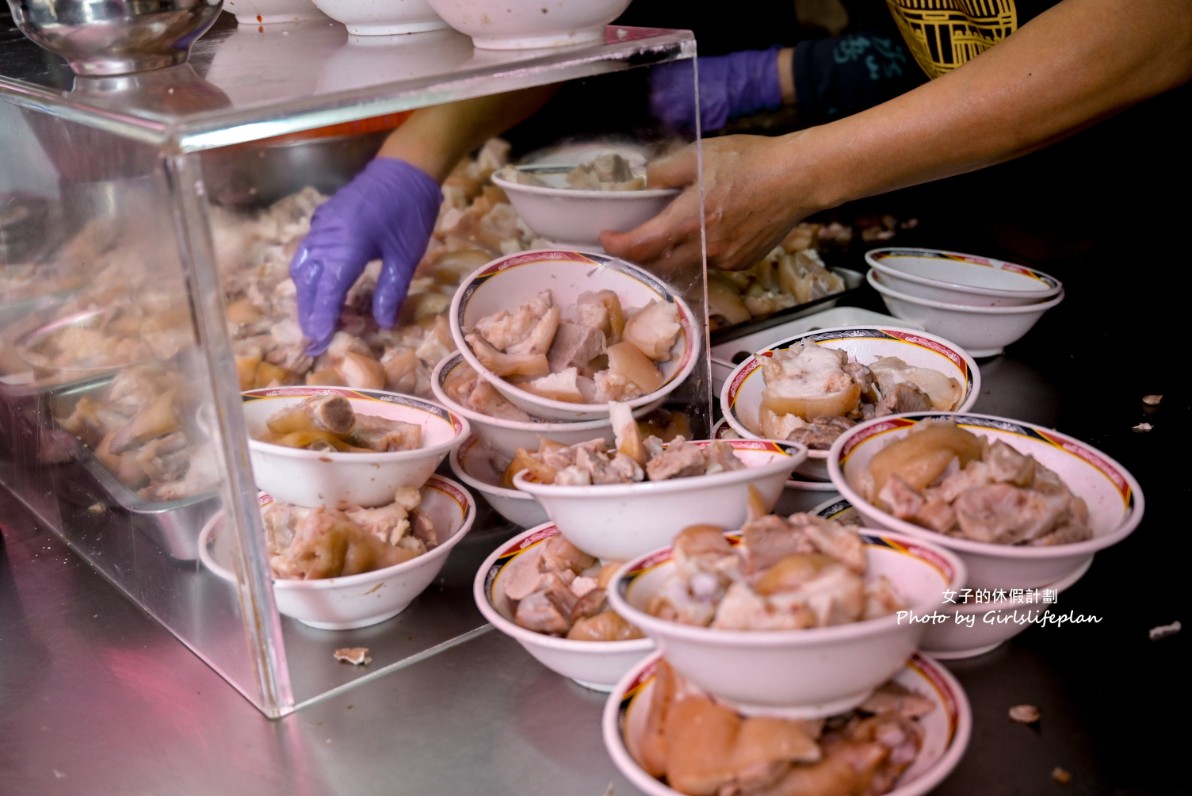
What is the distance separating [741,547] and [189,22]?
799 mm

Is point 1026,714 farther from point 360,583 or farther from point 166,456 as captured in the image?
point 166,456

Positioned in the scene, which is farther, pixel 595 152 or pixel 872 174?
pixel 872 174

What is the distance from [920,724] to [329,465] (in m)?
0.57

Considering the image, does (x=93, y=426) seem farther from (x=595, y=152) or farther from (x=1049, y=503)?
(x=1049, y=503)

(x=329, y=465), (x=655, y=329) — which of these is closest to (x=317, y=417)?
(x=329, y=465)

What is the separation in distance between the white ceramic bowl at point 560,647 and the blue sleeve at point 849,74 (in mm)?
1651

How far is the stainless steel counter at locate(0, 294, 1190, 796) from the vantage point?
896 mm

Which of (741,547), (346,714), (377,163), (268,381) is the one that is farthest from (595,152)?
(346,714)

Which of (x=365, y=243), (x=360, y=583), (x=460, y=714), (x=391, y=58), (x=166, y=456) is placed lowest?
(x=460, y=714)

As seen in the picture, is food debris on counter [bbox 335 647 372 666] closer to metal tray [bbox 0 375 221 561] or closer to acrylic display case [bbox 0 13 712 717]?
acrylic display case [bbox 0 13 712 717]

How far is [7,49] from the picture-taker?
1.52 metres

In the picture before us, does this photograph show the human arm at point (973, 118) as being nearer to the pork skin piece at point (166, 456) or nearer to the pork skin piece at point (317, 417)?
the pork skin piece at point (317, 417)

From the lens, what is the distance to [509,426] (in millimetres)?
1126

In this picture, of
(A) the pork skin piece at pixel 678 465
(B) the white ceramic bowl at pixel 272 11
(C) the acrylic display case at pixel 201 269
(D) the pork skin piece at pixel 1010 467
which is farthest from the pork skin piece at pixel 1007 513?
(B) the white ceramic bowl at pixel 272 11
